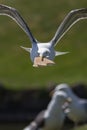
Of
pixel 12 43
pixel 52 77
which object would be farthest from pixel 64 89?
pixel 12 43

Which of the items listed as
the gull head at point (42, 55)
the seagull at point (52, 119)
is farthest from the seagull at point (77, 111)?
the gull head at point (42, 55)

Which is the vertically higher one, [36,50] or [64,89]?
[36,50]

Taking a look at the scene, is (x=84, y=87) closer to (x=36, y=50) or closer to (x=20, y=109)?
(x=20, y=109)

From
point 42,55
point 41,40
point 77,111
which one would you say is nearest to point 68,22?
point 42,55

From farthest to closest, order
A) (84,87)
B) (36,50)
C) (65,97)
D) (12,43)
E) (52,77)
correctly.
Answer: (12,43), (52,77), (84,87), (65,97), (36,50)

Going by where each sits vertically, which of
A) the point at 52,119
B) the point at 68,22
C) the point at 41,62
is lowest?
the point at 52,119

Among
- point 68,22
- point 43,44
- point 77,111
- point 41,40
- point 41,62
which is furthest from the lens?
point 41,40

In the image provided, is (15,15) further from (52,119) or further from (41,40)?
(41,40)
